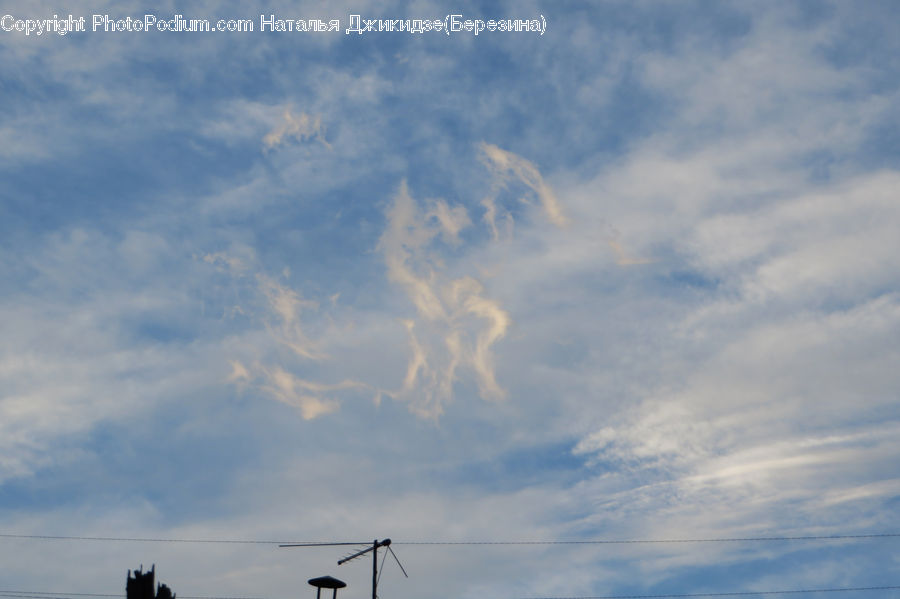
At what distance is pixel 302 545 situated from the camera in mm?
58250

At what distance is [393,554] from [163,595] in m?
21.0

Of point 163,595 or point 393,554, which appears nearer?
point 163,595

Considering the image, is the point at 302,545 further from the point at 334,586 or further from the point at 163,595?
the point at 163,595

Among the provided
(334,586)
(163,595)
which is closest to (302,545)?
(334,586)

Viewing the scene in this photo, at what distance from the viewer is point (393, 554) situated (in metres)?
60.1

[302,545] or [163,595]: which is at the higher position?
[302,545]

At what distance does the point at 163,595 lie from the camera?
141 ft

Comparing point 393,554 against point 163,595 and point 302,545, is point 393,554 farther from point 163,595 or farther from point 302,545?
point 163,595

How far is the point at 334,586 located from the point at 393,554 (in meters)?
5.19

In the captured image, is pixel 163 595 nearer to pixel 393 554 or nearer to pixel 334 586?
pixel 334 586

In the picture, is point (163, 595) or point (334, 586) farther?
point (334, 586)

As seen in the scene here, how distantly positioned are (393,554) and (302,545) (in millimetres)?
7124

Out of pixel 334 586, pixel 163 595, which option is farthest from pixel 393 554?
pixel 163 595
